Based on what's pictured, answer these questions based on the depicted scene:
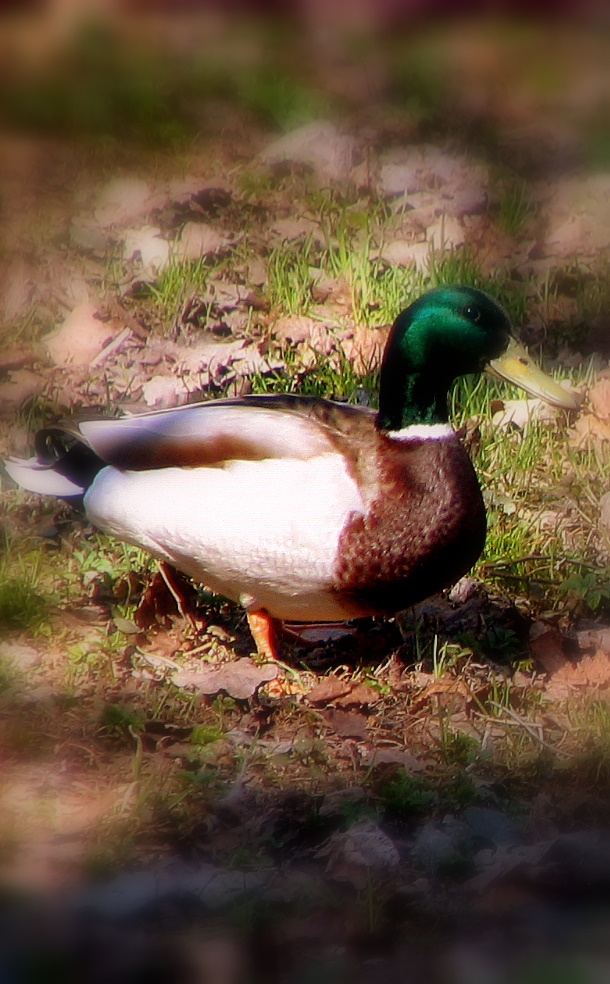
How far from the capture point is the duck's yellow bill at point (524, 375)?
3.37 m

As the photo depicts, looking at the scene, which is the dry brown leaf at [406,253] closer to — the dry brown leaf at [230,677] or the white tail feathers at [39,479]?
the white tail feathers at [39,479]

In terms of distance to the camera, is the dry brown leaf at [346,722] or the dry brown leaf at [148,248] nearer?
the dry brown leaf at [346,722]

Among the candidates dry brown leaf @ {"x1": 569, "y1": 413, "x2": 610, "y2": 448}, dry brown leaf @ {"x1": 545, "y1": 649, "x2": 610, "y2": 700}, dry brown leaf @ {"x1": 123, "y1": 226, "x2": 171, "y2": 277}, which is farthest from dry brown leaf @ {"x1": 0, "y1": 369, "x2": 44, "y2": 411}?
dry brown leaf @ {"x1": 545, "y1": 649, "x2": 610, "y2": 700}

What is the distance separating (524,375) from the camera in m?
3.39

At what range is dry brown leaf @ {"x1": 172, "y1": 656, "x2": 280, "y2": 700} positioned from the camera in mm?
3354

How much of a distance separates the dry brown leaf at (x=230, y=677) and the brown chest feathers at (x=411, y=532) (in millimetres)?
351

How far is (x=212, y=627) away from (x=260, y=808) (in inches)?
32.0

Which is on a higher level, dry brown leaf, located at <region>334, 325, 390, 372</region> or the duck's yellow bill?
the duck's yellow bill

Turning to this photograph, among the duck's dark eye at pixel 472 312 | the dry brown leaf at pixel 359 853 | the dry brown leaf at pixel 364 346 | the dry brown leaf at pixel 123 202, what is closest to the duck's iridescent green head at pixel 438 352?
the duck's dark eye at pixel 472 312

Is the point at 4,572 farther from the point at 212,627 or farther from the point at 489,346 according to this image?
the point at 489,346

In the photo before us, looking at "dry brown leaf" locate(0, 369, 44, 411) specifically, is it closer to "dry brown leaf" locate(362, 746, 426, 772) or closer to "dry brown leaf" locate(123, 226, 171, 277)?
"dry brown leaf" locate(123, 226, 171, 277)

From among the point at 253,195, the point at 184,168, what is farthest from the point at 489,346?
the point at 184,168

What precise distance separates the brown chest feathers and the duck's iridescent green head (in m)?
0.10

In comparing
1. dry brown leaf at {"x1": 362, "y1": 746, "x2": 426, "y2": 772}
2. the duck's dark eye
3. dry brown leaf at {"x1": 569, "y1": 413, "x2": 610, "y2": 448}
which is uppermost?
the duck's dark eye
